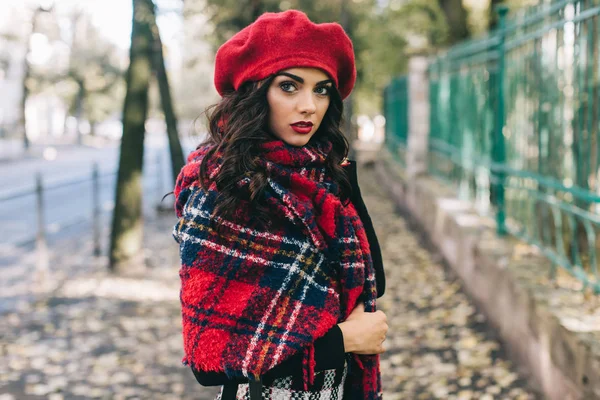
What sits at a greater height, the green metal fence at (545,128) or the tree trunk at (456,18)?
the tree trunk at (456,18)

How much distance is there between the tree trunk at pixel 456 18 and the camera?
45.8ft

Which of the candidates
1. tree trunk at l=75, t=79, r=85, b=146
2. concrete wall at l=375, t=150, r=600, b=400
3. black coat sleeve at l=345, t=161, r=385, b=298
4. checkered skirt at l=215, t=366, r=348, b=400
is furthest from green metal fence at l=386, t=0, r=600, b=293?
tree trunk at l=75, t=79, r=85, b=146

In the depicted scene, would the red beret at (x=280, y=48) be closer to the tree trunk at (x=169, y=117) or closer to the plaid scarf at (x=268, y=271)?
the plaid scarf at (x=268, y=271)

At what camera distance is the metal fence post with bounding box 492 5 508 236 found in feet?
19.0

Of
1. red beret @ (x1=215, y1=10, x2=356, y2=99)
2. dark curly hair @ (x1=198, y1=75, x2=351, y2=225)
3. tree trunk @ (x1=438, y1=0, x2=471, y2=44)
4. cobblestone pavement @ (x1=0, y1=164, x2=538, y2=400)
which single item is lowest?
cobblestone pavement @ (x1=0, y1=164, x2=538, y2=400)

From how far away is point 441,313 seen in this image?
234 inches

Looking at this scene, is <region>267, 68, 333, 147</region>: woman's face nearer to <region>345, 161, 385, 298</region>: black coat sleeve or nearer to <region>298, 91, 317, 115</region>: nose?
<region>298, 91, 317, 115</region>: nose

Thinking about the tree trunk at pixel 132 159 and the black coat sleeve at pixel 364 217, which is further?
the tree trunk at pixel 132 159

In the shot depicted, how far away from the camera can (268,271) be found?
1.73 metres

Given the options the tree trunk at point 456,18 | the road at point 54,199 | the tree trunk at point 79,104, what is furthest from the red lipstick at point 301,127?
the tree trunk at point 79,104

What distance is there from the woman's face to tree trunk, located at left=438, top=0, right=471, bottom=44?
12961 mm

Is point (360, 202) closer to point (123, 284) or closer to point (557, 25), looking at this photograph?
point (557, 25)

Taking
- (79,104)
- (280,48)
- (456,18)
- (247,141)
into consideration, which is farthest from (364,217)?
(79,104)

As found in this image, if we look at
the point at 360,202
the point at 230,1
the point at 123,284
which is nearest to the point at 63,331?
the point at 123,284
